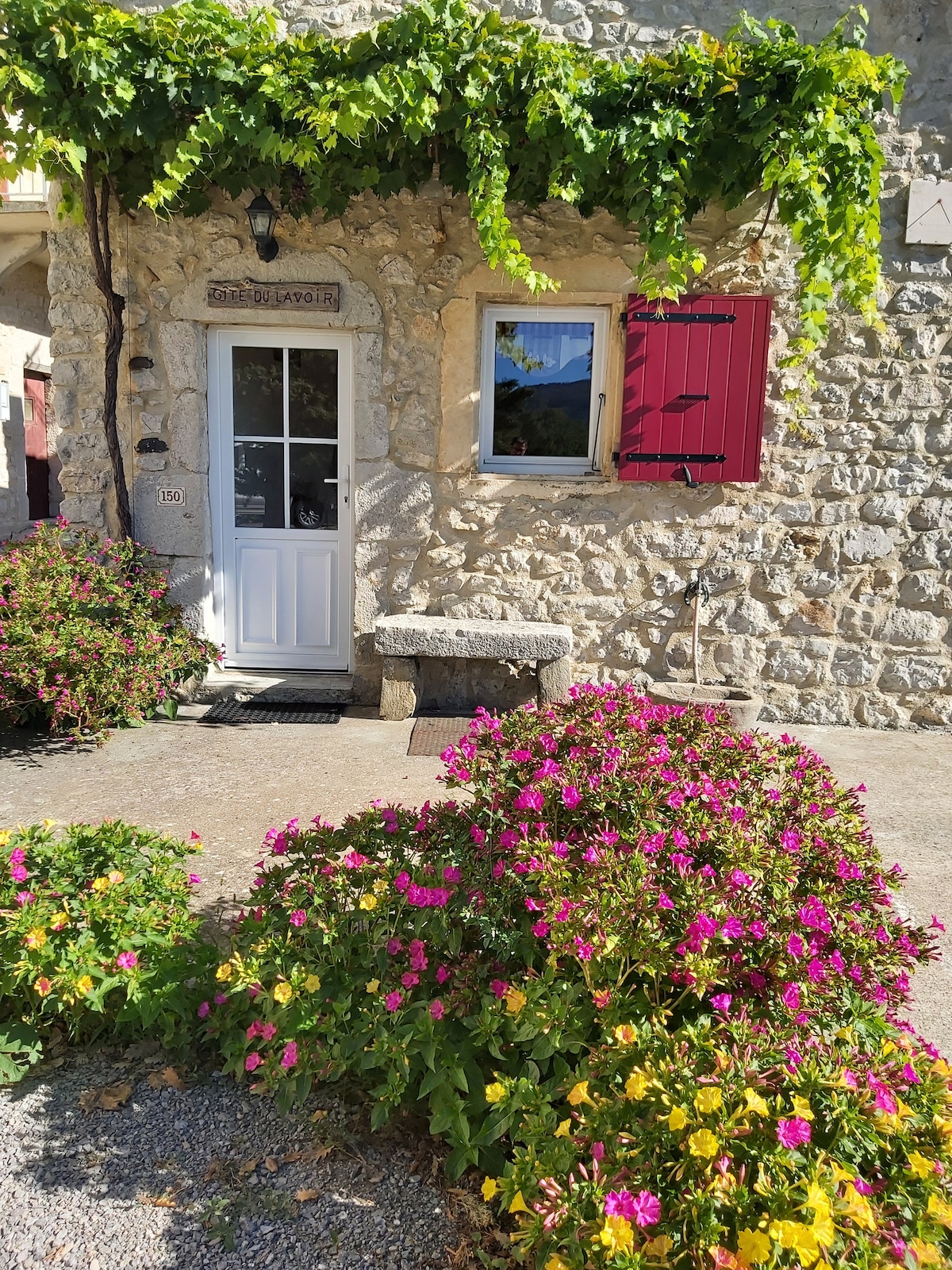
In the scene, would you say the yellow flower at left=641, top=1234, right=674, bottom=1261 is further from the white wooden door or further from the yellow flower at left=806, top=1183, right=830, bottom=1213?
the white wooden door

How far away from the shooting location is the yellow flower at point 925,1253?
1.22 m

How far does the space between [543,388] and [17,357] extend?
6.56 m

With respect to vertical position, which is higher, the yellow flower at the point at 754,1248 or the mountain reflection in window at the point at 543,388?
the mountain reflection in window at the point at 543,388

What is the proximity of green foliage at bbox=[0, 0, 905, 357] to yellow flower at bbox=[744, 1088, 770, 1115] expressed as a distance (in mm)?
3625

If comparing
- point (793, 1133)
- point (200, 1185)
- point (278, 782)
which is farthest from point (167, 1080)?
point (278, 782)

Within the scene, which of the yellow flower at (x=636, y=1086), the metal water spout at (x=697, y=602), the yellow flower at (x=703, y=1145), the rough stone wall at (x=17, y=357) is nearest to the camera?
the yellow flower at (x=703, y=1145)

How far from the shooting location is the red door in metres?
9.51

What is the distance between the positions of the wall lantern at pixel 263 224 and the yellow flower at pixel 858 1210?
469 centimetres

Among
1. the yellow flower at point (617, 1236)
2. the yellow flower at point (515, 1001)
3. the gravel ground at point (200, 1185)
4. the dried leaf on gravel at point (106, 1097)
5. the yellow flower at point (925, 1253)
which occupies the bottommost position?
the gravel ground at point (200, 1185)

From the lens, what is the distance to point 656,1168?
130cm

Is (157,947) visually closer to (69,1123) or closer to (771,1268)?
(69,1123)

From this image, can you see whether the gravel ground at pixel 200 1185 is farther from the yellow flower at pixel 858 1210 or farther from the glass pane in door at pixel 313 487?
the glass pane in door at pixel 313 487

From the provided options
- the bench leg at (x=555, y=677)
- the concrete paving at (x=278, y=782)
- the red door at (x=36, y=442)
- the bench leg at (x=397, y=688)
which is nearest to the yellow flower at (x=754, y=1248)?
the concrete paving at (x=278, y=782)

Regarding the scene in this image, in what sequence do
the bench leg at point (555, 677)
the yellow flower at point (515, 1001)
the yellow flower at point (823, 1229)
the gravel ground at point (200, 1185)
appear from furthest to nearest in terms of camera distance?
1. the bench leg at point (555, 677)
2. the yellow flower at point (515, 1001)
3. the gravel ground at point (200, 1185)
4. the yellow flower at point (823, 1229)
